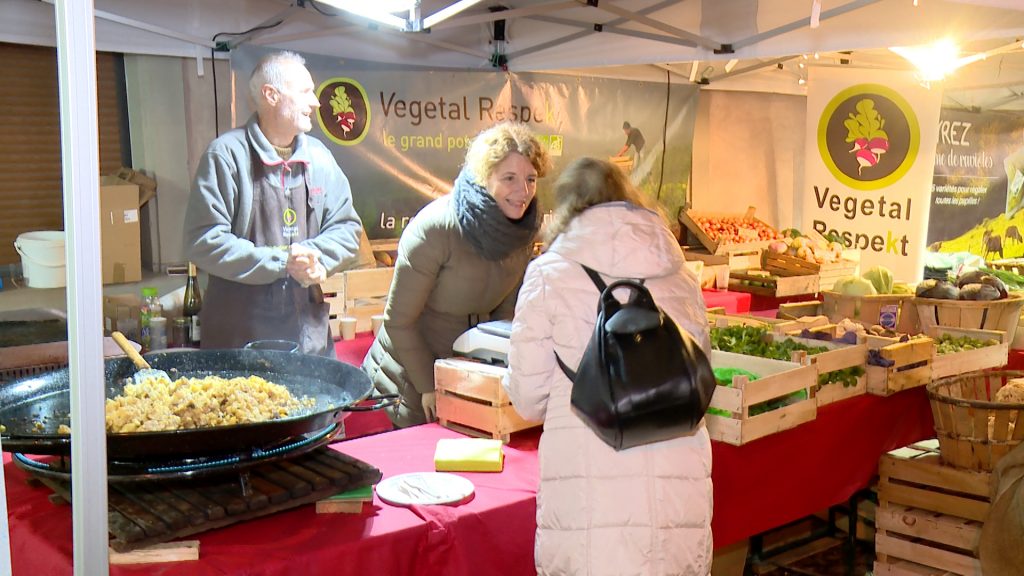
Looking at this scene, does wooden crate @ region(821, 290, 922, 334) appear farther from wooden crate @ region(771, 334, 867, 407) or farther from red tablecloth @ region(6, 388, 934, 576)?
red tablecloth @ region(6, 388, 934, 576)

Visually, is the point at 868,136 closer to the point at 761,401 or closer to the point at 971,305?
the point at 971,305

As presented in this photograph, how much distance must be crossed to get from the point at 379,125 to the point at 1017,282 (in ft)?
11.7

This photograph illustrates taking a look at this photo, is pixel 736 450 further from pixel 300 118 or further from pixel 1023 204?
pixel 1023 204

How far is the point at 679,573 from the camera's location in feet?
7.14

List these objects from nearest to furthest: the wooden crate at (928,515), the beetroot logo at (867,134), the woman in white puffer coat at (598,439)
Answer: the woman in white puffer coat at (598,439) < the wooden crate at (928,515) < the beetroot logo at (867,134)

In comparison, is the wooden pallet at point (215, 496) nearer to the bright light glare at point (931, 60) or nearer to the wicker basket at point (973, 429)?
the wicker basket at point (973, 429)

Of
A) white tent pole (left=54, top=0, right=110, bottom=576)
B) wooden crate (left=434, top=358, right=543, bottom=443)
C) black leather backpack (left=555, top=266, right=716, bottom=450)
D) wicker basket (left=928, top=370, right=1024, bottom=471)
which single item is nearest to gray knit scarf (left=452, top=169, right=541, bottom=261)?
wooden crate (left=434, top=358, right=543, bottom=443)

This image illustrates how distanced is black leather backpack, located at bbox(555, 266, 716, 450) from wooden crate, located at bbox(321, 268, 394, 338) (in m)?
2.39

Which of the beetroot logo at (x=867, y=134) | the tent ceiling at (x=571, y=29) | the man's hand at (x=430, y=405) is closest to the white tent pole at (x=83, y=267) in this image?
the man's hand at (x=430, y=405)

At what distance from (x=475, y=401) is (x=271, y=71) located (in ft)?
6.72

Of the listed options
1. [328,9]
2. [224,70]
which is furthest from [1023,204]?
[224,70]

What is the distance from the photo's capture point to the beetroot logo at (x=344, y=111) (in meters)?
4.51

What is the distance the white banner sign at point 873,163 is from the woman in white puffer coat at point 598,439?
3392mm

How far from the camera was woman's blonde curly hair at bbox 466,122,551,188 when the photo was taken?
3.18 metres
